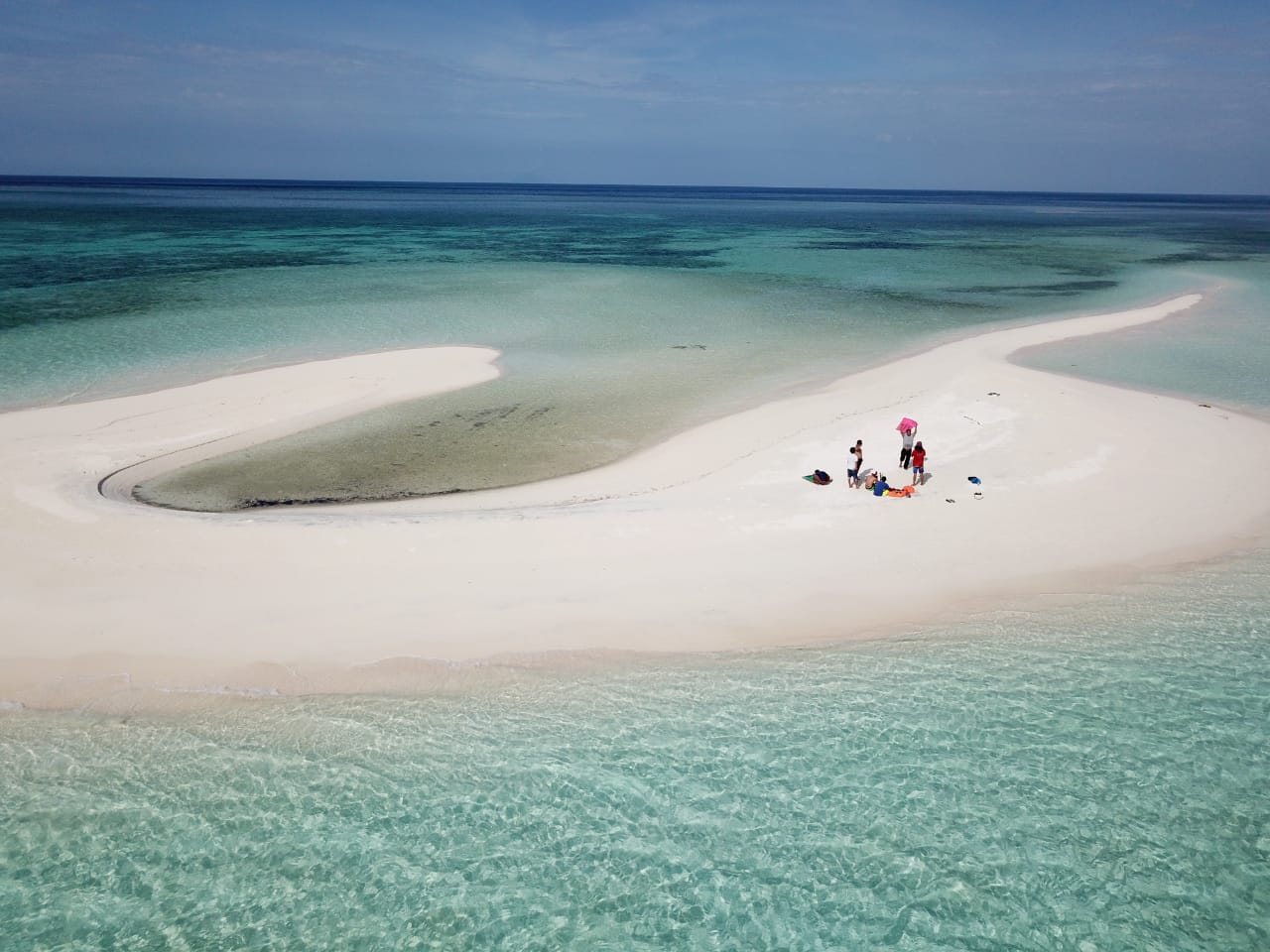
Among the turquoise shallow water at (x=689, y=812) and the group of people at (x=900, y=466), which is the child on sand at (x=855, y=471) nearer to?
the group of people at (x=900, y=466)

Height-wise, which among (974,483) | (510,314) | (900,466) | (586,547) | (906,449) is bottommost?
(586,547)

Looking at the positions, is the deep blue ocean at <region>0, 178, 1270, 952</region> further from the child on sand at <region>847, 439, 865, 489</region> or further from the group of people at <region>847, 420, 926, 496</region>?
the child on sand at <region>847, 439, 865, 489</region>

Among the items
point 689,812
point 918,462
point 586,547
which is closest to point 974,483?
point 918,462

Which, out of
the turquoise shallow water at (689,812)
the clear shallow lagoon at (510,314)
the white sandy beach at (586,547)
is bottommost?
the turquoise shallow water at (689,812)

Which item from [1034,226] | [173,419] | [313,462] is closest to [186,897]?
[313,462]

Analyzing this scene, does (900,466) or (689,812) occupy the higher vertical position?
(900,466)

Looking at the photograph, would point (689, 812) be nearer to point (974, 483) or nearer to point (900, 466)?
point (974, 483)

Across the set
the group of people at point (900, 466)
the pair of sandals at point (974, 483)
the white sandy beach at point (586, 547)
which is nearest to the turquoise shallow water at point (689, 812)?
the white sandy beach at point (586, 547)
